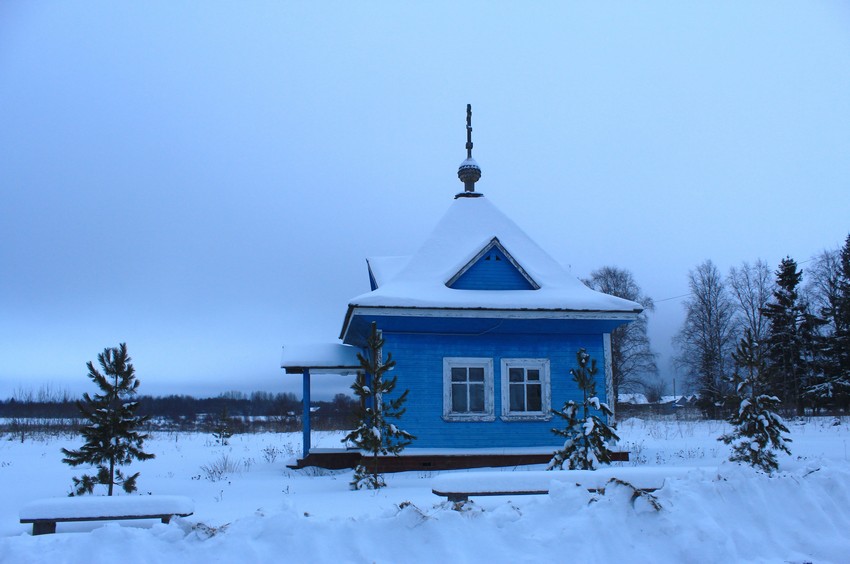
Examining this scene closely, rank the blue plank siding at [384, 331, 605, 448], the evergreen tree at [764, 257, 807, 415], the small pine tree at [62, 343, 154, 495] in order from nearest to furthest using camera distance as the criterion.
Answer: the small pine tree at [62, 343, 154, 495], the blue plank siding at [384, 331, 605, 448], the evergreen tree at [764, 257, 807, 415]

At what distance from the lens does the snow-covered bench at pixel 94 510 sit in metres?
5.79

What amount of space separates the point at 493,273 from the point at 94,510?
10.0 meters

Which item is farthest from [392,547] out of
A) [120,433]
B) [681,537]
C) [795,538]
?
[120,433]

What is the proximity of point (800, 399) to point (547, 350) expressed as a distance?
27.8 m

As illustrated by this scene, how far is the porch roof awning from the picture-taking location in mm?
14469

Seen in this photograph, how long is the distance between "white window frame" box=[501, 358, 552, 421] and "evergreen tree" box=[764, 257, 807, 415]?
2680cm

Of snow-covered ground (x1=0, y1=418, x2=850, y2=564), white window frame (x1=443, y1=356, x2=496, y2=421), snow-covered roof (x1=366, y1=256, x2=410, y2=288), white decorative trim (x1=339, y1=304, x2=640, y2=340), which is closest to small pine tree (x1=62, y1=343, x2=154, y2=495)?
snow-covered ground (x1=0, y1=418, x2=850, y2=564)

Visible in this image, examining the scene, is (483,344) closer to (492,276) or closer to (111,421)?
(492,276)

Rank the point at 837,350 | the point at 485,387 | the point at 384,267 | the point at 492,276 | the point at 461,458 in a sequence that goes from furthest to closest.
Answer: the point at 837,350 → the point at 384,267 → the point at 492,276 → the point at 485,387 → the point at 461,458

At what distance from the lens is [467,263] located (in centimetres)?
1412

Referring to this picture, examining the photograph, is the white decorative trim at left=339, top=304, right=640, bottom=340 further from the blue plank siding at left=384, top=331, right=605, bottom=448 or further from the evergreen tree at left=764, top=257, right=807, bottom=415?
the evergreen tree at left=764, top=257, right=807, bottom=415

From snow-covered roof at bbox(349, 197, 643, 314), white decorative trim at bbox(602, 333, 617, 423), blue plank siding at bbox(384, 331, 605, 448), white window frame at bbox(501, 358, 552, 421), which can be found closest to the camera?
snow-covered roof at bbox(349, 197, 643, 314)

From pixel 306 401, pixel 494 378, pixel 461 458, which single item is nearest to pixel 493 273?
pixel 494 378

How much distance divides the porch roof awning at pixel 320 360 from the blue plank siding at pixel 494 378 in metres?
1.87
